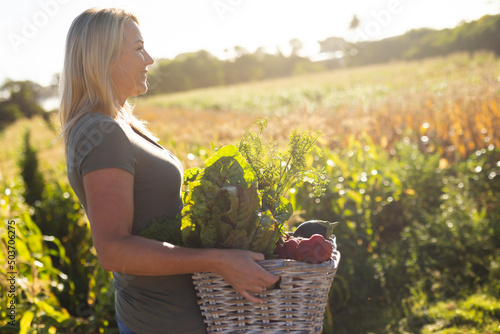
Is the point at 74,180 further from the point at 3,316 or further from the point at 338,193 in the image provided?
the point at 338,193

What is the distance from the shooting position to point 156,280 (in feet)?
4.53

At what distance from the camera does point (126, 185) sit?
119 cm

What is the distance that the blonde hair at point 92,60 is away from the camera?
4.42 ft

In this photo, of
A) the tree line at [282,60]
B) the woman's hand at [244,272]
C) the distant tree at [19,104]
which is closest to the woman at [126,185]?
the woman's hand at [244,272]

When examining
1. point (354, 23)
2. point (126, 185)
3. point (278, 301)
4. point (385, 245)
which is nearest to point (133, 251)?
point (126, 185)

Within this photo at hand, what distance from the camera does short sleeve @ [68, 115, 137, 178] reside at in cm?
117

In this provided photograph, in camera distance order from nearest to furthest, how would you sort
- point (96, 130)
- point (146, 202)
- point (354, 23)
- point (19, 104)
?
point (96, 130), point (146, 202), point (19, 104), point (354, 23)

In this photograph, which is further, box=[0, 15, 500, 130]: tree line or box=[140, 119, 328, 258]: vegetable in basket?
box=[0, 15, 500, 130]: tree line

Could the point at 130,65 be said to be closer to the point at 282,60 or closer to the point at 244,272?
the point at 244,272

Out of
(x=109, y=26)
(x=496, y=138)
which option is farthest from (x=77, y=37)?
(x=496, y=138)

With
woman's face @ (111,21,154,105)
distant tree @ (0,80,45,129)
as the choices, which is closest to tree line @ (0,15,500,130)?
distant tree @ (0,80,45,129)

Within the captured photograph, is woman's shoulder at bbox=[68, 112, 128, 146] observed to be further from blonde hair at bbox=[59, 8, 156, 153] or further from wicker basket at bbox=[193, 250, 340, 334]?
wicker basket at bbox=[193, 250, 340, 334]

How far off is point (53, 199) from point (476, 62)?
25.1 meters

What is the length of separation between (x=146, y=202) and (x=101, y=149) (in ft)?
0.83
